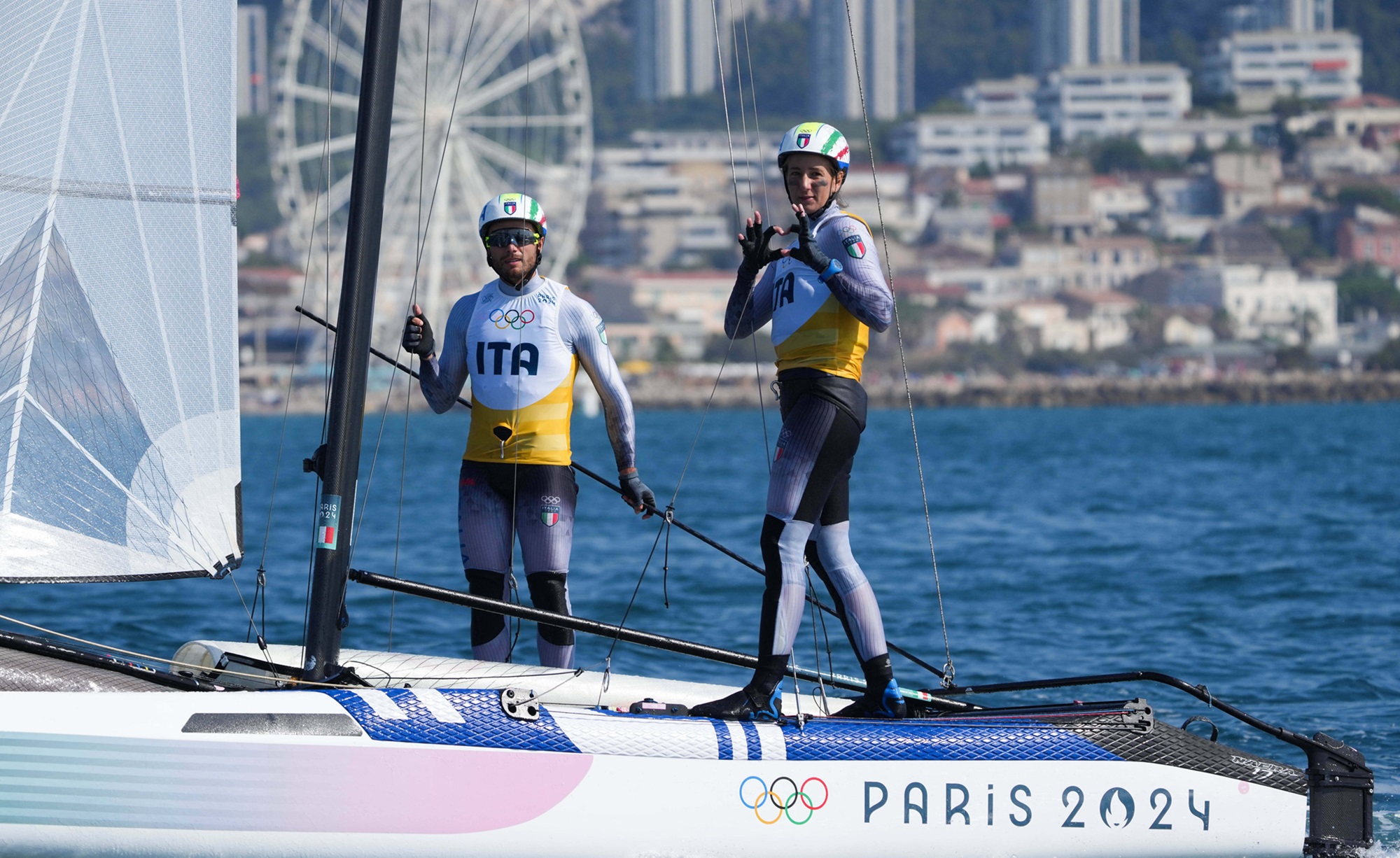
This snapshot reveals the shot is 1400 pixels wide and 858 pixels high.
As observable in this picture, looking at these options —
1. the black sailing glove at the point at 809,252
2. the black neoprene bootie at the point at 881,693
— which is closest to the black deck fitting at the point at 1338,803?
the black neoprene bootie at the point at 881,693

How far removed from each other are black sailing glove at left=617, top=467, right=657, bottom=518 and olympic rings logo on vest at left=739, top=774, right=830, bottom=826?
972 mm

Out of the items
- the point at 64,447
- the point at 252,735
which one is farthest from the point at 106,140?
the point at 252,735

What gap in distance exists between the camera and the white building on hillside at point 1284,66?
15075 cm

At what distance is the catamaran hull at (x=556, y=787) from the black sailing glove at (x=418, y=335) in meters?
1.11

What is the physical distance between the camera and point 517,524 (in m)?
5.62

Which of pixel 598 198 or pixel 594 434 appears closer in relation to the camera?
pixel 594 434

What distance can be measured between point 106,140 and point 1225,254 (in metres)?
113

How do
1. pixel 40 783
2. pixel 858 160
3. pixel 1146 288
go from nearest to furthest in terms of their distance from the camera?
pixel 40 783 → pixel 1146 288 → pixel 858 160

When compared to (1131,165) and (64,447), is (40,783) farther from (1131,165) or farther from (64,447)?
(1131,165)

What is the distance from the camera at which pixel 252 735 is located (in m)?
4.59

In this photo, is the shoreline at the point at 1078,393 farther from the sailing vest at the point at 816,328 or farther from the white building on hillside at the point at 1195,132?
the sailing vest at the point at 816,328

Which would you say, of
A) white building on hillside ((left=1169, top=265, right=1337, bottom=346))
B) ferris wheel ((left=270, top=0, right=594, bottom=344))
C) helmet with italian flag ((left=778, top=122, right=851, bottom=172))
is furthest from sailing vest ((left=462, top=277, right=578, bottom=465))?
white building on hillside ((left=1169, top=265, right=1337, bottom=346))

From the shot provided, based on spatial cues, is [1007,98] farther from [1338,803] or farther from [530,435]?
[1338,803]

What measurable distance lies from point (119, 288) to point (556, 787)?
183 cm
